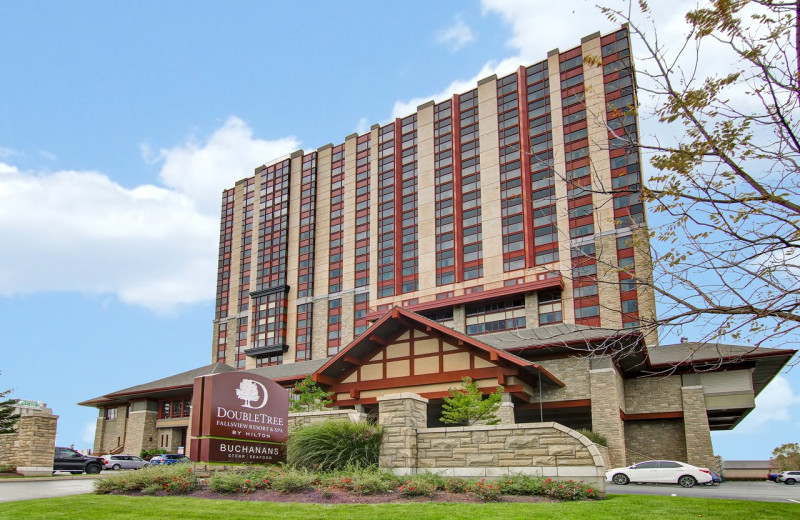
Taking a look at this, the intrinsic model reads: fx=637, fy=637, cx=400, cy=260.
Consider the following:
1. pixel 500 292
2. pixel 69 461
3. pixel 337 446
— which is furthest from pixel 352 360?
pixel 500 292

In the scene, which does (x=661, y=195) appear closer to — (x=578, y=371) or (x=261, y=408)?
(x=261, y=408)

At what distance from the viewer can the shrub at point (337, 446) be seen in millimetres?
16297

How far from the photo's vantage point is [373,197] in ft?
253

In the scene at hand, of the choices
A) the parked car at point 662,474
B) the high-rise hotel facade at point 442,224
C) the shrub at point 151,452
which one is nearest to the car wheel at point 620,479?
the parked car at point 662,474

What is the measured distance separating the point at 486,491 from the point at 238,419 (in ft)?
25.1

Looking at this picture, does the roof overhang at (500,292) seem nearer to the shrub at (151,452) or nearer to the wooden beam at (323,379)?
the shrub at (151,452)

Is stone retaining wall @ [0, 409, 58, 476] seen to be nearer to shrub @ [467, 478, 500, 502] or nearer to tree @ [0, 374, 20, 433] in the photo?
tree @ [0, 374, 20, 433]

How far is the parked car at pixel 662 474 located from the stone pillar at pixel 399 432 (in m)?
14.4

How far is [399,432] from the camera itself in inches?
641

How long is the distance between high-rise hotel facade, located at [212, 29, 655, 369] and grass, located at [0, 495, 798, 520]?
38336 millimetres

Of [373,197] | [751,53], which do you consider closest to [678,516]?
[751,53]

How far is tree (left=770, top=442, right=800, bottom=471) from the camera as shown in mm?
73450

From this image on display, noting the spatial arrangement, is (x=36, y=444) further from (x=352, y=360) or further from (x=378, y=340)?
(x=378, y=340)

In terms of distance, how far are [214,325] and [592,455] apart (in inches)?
3211
